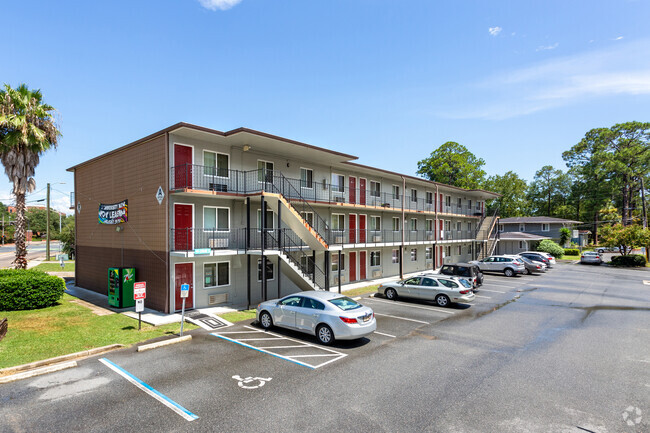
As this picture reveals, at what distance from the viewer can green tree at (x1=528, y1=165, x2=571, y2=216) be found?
249 feet

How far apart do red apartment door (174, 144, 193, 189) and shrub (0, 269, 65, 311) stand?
7783mm

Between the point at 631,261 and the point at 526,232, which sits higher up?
the point at 526,232

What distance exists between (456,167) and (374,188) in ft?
106

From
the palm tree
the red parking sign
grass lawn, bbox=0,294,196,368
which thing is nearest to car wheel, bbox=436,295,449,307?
grass lawn, bbox=0,294,196,368

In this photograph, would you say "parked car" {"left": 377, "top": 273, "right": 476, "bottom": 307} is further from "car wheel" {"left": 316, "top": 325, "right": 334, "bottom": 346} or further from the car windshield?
"car wheel" {"left": 316, "top": 325, "right": 334, "bottom": 346}

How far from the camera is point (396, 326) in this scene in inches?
530

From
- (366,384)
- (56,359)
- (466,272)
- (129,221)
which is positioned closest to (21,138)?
(129,221)

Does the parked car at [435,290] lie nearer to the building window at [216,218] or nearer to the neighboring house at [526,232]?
the building window at [216,218]

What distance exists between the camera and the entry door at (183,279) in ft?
51.7

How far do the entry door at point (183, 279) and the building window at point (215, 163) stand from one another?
4531mm

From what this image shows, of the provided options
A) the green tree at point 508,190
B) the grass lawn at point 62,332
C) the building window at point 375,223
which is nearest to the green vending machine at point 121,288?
the grass lawn at point 62,332

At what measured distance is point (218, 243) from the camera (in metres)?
16.9

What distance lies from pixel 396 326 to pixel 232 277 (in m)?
8.74

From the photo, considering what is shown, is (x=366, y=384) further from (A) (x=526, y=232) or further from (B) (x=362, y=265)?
(A) (x=526, y=232)
